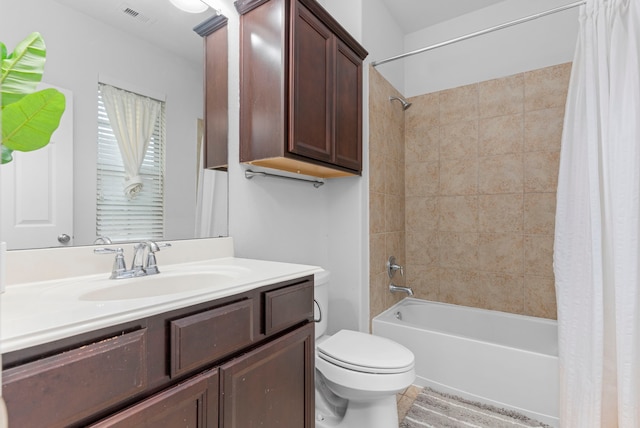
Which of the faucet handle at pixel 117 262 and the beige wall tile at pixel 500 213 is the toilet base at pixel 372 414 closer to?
the faucet handle at pixel 117 262

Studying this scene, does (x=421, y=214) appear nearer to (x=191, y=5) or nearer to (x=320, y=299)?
(x=320, y=299)

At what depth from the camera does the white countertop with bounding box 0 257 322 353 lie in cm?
55

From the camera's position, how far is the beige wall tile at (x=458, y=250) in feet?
7.86

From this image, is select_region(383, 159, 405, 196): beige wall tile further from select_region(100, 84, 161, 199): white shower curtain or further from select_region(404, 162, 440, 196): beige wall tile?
select_region(100, 84, 161, 199): white shower curtain

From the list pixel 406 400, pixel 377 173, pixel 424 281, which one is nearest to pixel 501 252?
pixel 424 281

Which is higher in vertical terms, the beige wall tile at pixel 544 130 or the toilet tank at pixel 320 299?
the beige wall tile at pixel 544 130

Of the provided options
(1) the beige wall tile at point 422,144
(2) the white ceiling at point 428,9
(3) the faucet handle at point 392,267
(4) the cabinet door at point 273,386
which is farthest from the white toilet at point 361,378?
(2) the white ceiling at point 428,9

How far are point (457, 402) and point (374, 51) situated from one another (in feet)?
7.42

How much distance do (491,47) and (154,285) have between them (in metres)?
2.69

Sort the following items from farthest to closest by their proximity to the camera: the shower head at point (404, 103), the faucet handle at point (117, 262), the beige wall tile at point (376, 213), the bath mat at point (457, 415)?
the shower head at point (404, 103) → the beige wall tile at point (376, 213) → the bath mat at point (457, 415) → the faucet handle at point (117, 262)

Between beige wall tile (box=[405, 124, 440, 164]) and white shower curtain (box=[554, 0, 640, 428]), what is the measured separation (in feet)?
3.35

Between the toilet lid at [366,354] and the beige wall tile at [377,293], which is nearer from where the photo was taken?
the toilet lid at [366,354]

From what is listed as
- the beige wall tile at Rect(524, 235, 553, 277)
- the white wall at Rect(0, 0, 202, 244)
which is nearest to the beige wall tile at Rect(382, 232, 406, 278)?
the beige wall tile at Rect(524, 235, 553, 277)

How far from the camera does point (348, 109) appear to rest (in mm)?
1810
